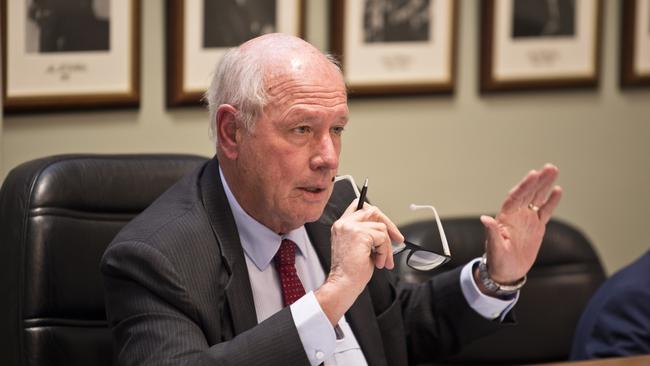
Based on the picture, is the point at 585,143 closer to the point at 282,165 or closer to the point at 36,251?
the point at 282,165

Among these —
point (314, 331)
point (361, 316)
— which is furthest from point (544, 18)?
point (314, 331)

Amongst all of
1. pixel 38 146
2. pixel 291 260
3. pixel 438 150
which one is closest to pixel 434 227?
pixel 438 150

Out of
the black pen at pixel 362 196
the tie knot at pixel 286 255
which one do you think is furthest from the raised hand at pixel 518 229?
the tie knot at pixel 286 255

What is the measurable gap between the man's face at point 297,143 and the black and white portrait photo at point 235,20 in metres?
1.09

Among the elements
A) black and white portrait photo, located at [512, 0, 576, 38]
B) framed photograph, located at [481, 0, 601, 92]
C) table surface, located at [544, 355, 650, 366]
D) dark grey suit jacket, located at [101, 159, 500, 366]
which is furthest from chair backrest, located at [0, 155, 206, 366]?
black and white portrait photo, located at [512, 0, 576, 38]

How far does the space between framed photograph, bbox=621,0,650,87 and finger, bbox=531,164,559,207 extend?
1737mm

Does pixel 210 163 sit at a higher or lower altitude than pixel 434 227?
higher

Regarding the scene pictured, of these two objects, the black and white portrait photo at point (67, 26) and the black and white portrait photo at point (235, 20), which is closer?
the black and white portrait photo at point (67, 26)

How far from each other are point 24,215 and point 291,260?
0.65m

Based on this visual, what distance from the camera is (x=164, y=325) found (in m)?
2.19

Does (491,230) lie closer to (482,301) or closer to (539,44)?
(482,301)

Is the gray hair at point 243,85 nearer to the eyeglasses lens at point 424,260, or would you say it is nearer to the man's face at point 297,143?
the man's face at point 297,143

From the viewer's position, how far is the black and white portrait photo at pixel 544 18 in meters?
3.95

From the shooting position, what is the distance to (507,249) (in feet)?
8.71
